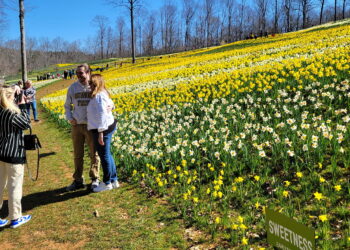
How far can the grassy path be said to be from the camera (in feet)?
12.4

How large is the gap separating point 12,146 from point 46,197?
5.57 ft

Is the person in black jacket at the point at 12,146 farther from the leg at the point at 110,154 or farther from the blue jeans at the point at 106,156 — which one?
the leg at the point at 110,154

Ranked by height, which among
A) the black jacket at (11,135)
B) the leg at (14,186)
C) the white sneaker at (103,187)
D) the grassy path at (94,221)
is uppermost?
the black jacket at (11,135)

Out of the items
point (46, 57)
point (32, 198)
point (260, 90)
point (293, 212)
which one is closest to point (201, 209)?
point (293, 212)

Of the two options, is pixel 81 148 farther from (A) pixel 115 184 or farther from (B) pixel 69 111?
(A) pixel 115 184

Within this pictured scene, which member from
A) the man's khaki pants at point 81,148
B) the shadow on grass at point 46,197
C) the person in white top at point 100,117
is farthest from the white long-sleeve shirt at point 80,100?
the shadow on grass at point 46,197

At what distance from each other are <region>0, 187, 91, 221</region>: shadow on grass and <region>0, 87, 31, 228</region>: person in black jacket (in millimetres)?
745

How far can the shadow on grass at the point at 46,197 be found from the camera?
506cm

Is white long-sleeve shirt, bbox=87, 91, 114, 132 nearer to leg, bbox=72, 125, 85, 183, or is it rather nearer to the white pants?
leg, bbox=72, 125, 85, 183

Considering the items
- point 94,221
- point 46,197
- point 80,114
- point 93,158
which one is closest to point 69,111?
point 80,114

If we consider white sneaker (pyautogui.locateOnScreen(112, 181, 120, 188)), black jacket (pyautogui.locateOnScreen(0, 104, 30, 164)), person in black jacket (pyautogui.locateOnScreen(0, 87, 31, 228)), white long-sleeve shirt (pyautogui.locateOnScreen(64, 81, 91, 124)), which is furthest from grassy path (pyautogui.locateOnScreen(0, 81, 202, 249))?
white long-sleeve shirt (pyautogui.locateOnScreen(64, 81, 91, 124))

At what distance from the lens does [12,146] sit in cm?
407

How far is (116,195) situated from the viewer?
520 cm

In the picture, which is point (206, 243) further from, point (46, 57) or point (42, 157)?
point (46, 57)
